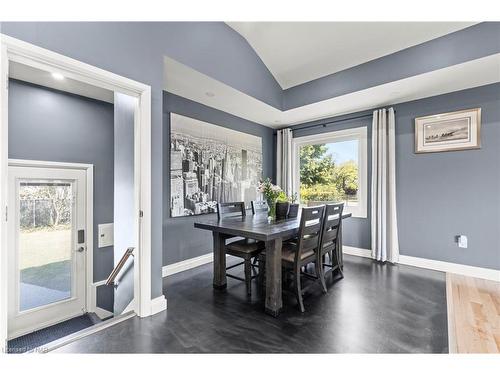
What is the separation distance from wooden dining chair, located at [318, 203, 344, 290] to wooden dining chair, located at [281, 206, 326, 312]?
7 cm

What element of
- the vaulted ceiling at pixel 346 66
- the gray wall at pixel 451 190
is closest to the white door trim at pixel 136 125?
the vaulted ceiling at pixel 346 66

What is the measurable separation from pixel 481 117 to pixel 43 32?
15.2 ft

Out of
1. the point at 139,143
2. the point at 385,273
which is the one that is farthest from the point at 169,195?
the point at 385,273

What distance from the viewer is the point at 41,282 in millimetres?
2807

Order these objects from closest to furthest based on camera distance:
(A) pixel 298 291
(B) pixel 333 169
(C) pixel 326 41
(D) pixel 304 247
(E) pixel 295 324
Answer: (E) pixel 295 324, (A) pixel 298 291, (D) pixel 304 247, (C) pixel 326 41, (B) pixel 333 169

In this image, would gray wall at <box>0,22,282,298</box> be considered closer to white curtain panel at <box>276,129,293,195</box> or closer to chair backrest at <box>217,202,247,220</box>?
chair backrest at <box>217,202,247,220</box>

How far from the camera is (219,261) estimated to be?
2.74 meters

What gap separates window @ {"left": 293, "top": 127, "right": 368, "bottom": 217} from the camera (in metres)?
4.11

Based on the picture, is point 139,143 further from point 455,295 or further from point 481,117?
point 481,117

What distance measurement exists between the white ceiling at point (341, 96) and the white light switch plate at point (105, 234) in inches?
80.3

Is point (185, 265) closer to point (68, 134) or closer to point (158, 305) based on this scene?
point (158, 305)

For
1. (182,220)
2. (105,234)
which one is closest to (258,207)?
(182,220)

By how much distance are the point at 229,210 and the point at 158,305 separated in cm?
137
